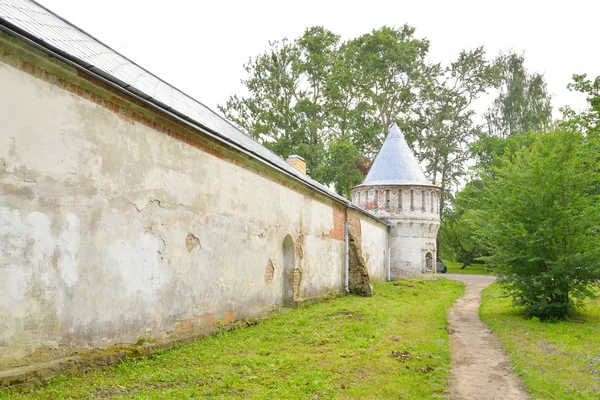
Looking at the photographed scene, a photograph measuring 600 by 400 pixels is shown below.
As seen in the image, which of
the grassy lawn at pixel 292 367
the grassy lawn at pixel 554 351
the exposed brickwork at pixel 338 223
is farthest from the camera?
the exposed brickwork at pixel 338 223

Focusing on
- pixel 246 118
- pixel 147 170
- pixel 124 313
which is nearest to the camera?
pixel 124 313

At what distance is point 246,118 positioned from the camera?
105 feet

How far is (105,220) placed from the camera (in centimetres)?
595

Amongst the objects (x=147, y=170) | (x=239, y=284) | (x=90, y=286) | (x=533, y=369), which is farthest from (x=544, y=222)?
(x=90, y=286)

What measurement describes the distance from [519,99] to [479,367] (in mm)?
32373

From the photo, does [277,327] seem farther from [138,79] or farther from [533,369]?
[138,79]

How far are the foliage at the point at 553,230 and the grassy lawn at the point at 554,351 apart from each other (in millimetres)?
719

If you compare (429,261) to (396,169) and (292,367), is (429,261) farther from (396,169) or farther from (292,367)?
(292,367)

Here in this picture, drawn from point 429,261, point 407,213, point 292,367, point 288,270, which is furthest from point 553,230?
point 429,261

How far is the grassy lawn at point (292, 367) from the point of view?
5.03m

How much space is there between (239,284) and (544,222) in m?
7.25

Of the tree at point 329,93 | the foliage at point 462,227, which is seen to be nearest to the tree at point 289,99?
the tree at point 329,93

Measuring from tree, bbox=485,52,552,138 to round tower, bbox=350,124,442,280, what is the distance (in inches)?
571

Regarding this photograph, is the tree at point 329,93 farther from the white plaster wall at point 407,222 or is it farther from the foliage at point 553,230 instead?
the foliage at point 553,230
